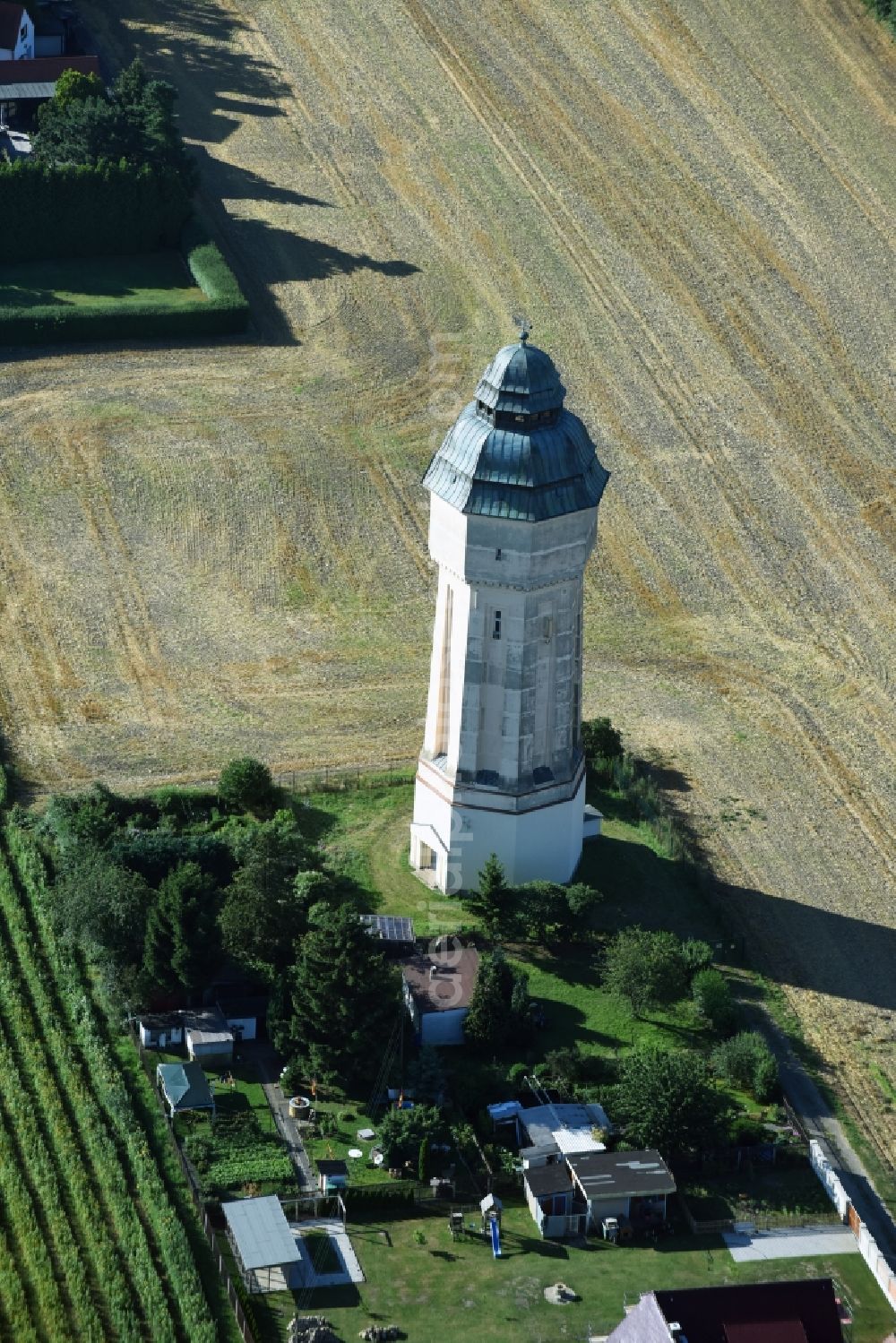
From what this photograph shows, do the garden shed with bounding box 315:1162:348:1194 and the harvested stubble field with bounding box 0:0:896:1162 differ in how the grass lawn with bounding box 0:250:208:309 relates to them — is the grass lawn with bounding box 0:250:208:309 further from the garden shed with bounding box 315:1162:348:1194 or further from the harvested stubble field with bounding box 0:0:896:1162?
the garden shed with bounding box 315:1162:348:1194

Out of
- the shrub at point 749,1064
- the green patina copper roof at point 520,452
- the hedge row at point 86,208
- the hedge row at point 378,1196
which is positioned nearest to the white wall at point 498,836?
the green patina copper roof at point 520,452

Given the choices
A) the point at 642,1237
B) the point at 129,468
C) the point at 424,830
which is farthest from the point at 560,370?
the point at 642,1237

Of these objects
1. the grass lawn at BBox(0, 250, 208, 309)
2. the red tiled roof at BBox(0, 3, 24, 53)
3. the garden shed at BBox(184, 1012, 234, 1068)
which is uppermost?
the red tiled roof at BBox(0, 3, 24, 53)

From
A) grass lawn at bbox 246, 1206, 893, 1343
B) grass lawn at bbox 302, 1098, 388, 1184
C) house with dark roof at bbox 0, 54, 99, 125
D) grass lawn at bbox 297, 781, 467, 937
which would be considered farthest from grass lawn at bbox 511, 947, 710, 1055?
house with dark roof at bbox 0, 54, 99, 125

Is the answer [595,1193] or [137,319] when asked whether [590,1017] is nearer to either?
[595,1193]

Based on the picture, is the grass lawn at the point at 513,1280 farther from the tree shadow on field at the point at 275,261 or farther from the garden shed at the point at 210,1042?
the tree shadow on field at the point at 275,261

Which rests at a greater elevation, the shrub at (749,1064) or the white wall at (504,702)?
the white wall at (504,702)
